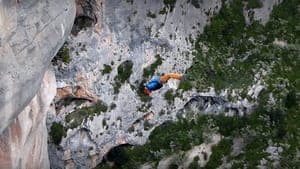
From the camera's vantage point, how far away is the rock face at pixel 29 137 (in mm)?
23172

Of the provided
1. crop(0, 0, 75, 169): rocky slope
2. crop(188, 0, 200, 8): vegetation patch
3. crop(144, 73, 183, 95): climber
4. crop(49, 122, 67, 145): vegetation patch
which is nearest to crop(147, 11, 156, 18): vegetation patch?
crop(188, 0, 200, 8): vegetation patch

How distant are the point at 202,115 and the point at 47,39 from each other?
56.2 ft

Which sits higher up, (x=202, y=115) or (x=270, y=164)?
(x=202, y=115)

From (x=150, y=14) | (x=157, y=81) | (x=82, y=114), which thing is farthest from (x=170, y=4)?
(x=82, y=114)

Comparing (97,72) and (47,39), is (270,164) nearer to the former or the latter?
(97,72)

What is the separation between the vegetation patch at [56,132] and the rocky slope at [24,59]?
659 centimetres

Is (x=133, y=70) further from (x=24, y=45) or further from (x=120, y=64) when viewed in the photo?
(x=24, y=45)

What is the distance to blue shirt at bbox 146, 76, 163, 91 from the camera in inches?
1345

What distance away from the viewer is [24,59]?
19.4 meters

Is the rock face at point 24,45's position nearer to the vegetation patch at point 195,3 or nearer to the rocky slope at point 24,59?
the rocky slope at point 24,59

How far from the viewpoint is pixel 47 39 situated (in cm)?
2072

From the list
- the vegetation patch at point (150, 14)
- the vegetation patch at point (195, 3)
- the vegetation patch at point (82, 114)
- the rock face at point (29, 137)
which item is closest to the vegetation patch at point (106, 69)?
the vegetation patch at point (82, 114)

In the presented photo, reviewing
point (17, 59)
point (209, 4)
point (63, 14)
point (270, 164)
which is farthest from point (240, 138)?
point (17, 59)

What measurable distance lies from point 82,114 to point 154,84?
4.66 m
